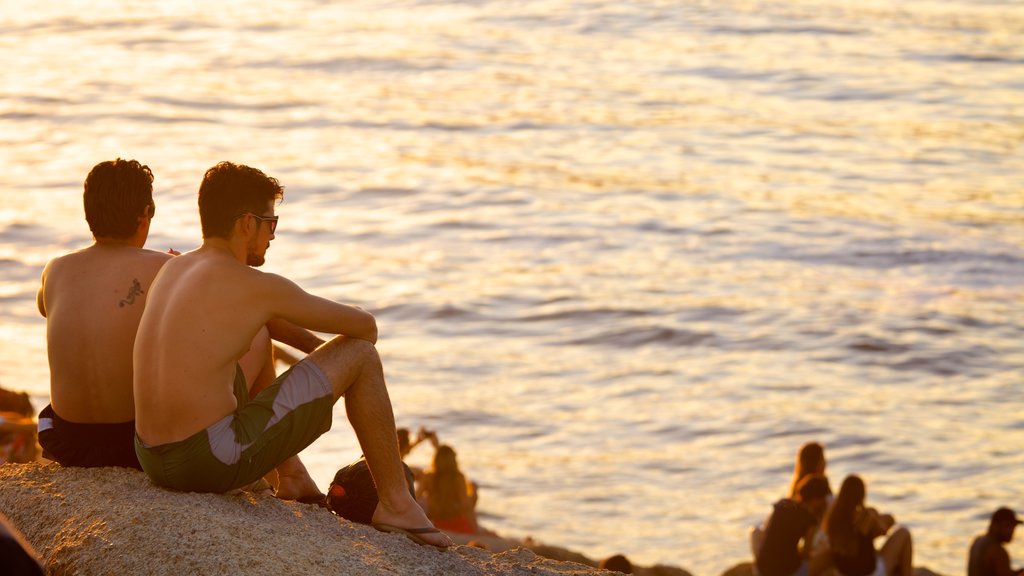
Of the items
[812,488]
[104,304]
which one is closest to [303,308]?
[104,304]

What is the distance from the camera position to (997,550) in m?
9.43

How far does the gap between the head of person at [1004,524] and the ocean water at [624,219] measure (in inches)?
147

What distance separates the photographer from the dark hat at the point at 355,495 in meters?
5.65

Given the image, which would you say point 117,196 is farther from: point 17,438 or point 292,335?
point 17,438

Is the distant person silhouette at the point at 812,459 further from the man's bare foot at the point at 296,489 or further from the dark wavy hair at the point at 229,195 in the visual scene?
the dark wavy hair at the point at 229,195

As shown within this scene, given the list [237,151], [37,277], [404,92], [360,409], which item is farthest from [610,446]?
[404,92]

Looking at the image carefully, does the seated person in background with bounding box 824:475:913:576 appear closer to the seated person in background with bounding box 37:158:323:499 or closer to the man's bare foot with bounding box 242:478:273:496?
the man's bare foot with bounding box 242:478:273:496

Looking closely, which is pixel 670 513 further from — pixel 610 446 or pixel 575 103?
pixel 575 103

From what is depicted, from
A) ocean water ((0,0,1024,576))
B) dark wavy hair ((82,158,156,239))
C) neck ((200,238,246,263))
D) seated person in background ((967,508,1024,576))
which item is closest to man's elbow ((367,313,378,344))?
neck ((200,238,246,263))

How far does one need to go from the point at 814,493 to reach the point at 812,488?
0.16 ft

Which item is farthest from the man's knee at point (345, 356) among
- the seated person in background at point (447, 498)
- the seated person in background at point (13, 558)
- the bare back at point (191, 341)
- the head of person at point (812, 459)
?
the head of person at point (812, 459)

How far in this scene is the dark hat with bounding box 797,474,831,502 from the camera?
929cm

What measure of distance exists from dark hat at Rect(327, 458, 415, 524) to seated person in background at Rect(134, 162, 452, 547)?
2.17ft

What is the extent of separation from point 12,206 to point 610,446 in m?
14.2
